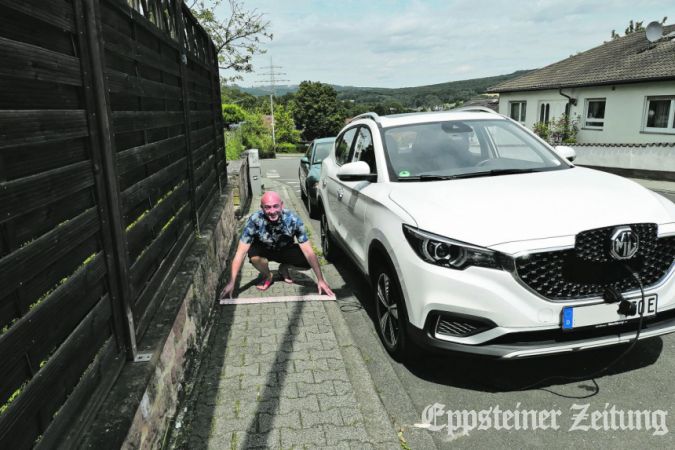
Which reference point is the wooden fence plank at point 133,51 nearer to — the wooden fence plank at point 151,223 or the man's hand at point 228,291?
the wooden fence plank at point 151,223

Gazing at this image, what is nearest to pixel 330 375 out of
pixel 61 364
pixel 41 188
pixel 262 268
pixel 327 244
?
pixel 61 364

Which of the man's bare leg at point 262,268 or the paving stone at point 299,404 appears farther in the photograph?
the man's bare leg at point 262,268

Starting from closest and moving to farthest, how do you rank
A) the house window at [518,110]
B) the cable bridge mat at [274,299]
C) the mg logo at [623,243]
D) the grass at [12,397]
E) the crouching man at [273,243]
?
the grass at [12,397] → the mg logo at [623,243] → the cable bridge mat at [274,299] → the crouching man at [273,243] → the house window at [518,110]

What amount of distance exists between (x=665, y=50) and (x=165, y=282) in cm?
2505

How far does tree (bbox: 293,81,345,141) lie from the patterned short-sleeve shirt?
310 feet

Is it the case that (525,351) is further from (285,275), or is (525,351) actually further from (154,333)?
(285,275)

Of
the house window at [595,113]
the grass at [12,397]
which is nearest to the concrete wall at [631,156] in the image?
the house window at [595,113]

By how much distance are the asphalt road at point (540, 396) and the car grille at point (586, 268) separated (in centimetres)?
72

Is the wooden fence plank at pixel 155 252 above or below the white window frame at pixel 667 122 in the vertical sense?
below

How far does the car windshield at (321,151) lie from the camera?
11.2m

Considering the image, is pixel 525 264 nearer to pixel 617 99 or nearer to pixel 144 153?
pixel 144 153

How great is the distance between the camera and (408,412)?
3260mm

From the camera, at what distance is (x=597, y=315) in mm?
2992

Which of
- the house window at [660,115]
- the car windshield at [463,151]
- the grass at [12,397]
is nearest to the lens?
the grass at [12,397]
